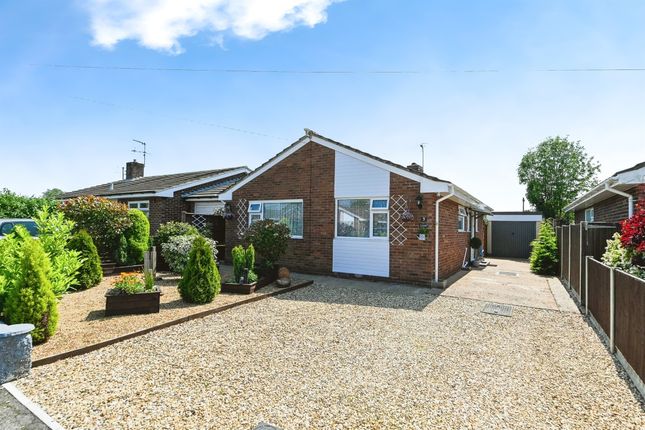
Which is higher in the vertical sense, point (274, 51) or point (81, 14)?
point (274, 51)

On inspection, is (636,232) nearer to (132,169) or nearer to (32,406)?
(32,406)

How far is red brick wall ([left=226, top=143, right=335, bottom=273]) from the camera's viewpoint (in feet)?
35.9

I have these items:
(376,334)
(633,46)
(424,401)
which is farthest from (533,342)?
(633,46)

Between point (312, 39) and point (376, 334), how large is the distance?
30.2ft

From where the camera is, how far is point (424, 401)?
326 cm

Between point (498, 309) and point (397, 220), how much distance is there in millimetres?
3715

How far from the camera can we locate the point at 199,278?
271 inches

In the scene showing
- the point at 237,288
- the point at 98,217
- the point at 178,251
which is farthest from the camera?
the point at 98,217

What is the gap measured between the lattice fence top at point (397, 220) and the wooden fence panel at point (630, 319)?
5.34 m

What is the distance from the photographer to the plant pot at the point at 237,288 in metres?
8.02

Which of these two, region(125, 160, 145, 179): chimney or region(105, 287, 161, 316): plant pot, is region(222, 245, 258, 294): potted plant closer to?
region(105, 287, 161, 316): plant pot

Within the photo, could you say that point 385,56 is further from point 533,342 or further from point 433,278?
point 533,342

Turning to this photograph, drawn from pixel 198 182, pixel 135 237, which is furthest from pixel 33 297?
pixel 198 182

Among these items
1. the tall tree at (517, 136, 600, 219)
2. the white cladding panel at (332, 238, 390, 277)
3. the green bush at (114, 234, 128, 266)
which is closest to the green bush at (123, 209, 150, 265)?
the green bush at (114, 234, 128, 266)
